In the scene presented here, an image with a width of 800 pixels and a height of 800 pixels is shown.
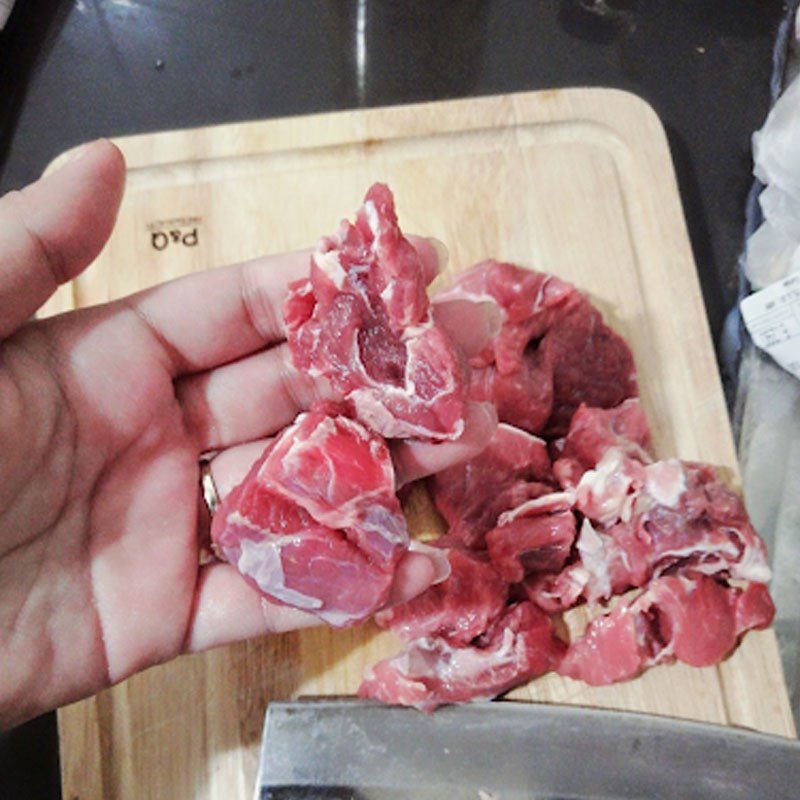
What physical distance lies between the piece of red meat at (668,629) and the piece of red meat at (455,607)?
0.25 metres

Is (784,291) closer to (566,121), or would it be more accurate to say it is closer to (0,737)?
(566,121)

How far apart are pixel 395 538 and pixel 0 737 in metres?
1.49

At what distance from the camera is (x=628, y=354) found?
8.27ft

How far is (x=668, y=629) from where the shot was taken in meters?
2.27

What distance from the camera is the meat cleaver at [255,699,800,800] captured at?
2100 millimetres

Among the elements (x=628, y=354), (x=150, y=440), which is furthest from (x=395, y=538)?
(x=628, y=354)

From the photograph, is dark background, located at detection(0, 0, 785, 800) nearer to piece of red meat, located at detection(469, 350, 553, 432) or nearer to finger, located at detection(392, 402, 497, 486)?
piece of red meat, located at detection(469, 350, 553, 432)

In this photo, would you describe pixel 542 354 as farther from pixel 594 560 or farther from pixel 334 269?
pixel 334 269

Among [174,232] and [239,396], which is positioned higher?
[174,232]

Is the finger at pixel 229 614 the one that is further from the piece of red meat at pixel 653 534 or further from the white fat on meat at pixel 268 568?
the piece of red meat at pixel 653 534

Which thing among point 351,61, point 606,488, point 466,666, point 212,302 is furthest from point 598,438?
point 351,61

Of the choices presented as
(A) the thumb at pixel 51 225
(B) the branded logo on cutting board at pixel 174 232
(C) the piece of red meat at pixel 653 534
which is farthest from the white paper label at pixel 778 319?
(A) the thumb at pixel 51 225

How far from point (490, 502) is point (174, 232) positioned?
1302mm

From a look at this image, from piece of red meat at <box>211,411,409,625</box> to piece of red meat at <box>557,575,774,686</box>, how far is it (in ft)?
2.22
